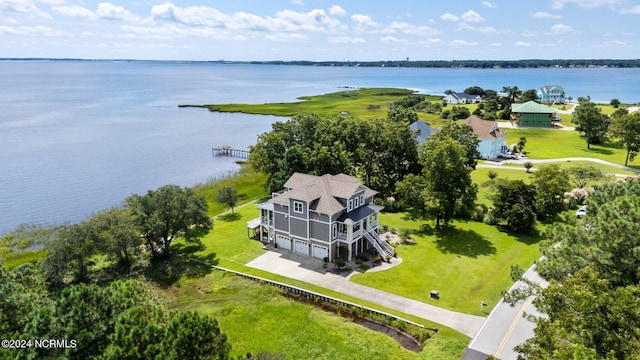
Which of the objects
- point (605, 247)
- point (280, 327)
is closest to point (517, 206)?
point (605, 247)

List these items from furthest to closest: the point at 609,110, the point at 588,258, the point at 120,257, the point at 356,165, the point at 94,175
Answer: the point at 609,110
the point at 94,175
the point at 356,165
the point at 120,257
the point at 588,258

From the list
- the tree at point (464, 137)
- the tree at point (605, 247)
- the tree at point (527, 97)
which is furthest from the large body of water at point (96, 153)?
the tree at point (527, 97)

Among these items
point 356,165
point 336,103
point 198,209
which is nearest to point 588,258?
point 198,209

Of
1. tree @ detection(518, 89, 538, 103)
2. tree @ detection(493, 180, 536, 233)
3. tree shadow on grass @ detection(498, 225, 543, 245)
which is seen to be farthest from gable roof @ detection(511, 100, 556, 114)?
tree shadow on grass @ detection(498, 225, 543, 245)

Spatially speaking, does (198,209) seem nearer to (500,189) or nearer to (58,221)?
(58,221)

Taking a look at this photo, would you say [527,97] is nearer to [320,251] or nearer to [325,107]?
[325,107]

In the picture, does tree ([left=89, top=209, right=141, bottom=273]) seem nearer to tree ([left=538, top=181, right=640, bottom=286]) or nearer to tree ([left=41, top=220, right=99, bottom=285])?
tree ([left=41, top=220, right=99, bottom=285])
